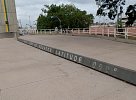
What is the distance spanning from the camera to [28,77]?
31.0ft

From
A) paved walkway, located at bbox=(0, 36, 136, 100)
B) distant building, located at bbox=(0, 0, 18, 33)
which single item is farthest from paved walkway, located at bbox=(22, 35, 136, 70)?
distant building, located at bbox=(0, 0, 18, 33)

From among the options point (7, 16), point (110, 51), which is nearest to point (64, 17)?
point (7, 16)

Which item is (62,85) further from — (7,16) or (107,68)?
(7,16)

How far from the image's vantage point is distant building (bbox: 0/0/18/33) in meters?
36.3

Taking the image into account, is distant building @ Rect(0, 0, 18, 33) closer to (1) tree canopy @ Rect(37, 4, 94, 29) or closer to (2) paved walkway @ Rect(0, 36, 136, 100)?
(2) paved walkway @ Rect(0, 36, 136, 100)

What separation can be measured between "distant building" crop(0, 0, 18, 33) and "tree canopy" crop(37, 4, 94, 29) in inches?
2284

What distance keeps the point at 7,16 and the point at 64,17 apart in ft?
210

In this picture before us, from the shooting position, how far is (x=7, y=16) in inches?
1462

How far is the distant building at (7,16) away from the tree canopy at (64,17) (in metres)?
58.0

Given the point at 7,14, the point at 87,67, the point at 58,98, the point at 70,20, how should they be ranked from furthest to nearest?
the point at 70,20 < the point at 7,14 < the point at 87,67 < the point at 58,98

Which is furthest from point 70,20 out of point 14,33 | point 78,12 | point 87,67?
point 87,67

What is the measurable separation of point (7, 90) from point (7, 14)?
30608 millimetres

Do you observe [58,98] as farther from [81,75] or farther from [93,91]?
[81,75]

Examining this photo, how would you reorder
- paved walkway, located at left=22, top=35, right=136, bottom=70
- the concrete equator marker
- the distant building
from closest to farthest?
the concrete equator marker, paved walkway, located at left=22, top=35, right=136, bottom=70, the distant building
